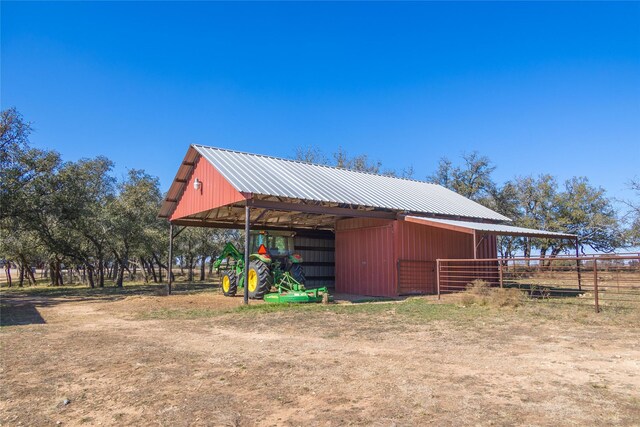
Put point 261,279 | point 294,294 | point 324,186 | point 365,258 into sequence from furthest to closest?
point 365,258 → point 324,186 → point 261,279 → point 294,294

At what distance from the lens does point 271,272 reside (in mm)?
14195

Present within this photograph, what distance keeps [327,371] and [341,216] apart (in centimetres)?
1101

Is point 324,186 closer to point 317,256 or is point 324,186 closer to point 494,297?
point 317,256

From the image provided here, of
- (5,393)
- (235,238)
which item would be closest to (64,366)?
(5,393)

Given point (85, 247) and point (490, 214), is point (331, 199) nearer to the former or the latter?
point (490, 214)

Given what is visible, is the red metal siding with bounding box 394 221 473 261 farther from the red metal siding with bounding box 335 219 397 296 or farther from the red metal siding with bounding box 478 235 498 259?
the red metal siding with bounding box 478 235 498 259

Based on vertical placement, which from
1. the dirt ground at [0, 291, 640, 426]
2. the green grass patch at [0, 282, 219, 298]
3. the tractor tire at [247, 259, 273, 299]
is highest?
the tractor tire at [247, 259, 273, 299]

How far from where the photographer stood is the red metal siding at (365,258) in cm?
1600

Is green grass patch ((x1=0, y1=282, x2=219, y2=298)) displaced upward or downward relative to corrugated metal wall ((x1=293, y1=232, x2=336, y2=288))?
downward

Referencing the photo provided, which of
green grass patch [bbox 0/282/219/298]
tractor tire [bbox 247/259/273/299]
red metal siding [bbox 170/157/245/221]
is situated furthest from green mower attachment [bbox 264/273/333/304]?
green grass patch [bbox 0/282/219/298]

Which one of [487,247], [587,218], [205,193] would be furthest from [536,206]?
[205,193]

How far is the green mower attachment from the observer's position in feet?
41.8

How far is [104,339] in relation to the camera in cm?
779

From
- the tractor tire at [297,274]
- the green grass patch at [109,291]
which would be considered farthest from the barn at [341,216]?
the green grass patch at [109,291]
